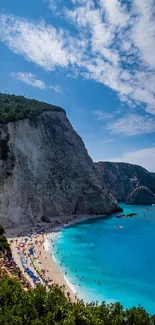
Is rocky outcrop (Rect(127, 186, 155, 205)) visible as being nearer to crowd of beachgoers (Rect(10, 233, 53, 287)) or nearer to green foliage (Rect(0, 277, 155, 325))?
crowd of beachgoers (Rect(10, 233, 53, 287))

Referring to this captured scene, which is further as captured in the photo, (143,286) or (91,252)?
(91,252)

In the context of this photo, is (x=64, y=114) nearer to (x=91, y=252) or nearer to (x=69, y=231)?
(x=69, y=231)

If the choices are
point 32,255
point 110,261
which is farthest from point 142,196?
point 32,255

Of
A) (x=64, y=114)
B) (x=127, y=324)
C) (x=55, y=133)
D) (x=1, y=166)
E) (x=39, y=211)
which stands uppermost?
(x=64, y=114)

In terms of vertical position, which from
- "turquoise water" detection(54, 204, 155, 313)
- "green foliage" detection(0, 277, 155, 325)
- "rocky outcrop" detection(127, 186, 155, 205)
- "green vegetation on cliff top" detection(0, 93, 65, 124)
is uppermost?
"green vegetation on cliff top" detection(0, 93, 65, 124)

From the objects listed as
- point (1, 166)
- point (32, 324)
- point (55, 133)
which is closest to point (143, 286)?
point (32, 324)

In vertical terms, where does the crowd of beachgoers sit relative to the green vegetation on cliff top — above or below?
below

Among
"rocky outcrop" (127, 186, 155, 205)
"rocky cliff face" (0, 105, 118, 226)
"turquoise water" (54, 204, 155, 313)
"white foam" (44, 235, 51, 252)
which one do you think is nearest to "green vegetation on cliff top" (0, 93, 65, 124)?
"rocky cliff face" (0, 105, 118, 226)
